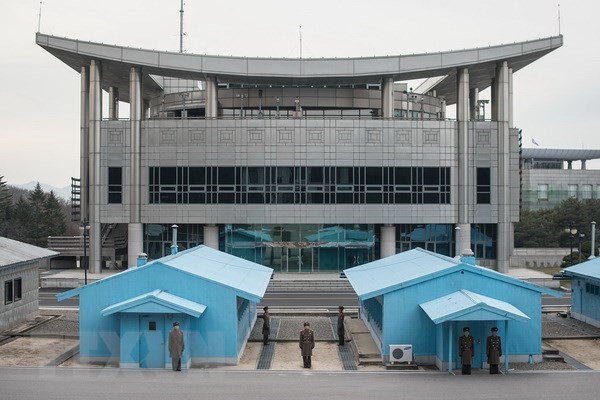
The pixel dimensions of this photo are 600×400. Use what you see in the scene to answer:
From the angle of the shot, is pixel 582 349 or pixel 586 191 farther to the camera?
pixel 586 191

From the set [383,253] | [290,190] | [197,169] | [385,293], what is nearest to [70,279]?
[197,169]

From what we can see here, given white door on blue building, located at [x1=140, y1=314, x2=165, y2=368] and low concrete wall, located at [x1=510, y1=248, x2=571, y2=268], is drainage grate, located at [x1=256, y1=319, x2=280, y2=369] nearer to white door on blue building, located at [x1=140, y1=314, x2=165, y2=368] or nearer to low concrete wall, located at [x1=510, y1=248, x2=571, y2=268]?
white door on blue building, located at [x1=140, y1=314, x2=165, y2=368]

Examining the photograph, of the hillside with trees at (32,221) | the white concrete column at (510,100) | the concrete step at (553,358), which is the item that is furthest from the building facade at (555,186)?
the concrete step at (553,358)

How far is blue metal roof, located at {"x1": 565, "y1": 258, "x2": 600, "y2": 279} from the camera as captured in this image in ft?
89.4

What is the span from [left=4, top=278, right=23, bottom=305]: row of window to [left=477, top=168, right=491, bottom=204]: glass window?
33538 mm

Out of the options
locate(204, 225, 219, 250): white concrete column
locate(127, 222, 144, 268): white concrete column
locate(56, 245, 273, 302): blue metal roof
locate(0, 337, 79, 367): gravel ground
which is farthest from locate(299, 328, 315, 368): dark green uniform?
locate(127, 222, 144, 268): white concrete column

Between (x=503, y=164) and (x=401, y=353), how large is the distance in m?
32.3

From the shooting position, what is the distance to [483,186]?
50062 millimetres

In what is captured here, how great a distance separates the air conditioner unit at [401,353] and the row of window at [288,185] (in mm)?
28912

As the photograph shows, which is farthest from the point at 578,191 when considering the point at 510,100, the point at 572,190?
the point at 510,100

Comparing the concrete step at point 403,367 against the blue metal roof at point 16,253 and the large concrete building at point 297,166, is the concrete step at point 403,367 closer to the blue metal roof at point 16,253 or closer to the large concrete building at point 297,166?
the blue metal roof at point 16,253

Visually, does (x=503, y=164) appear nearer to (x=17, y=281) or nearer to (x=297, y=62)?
(x=297, y=62)

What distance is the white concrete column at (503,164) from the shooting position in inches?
1951

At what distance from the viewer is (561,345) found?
24.2 meters
